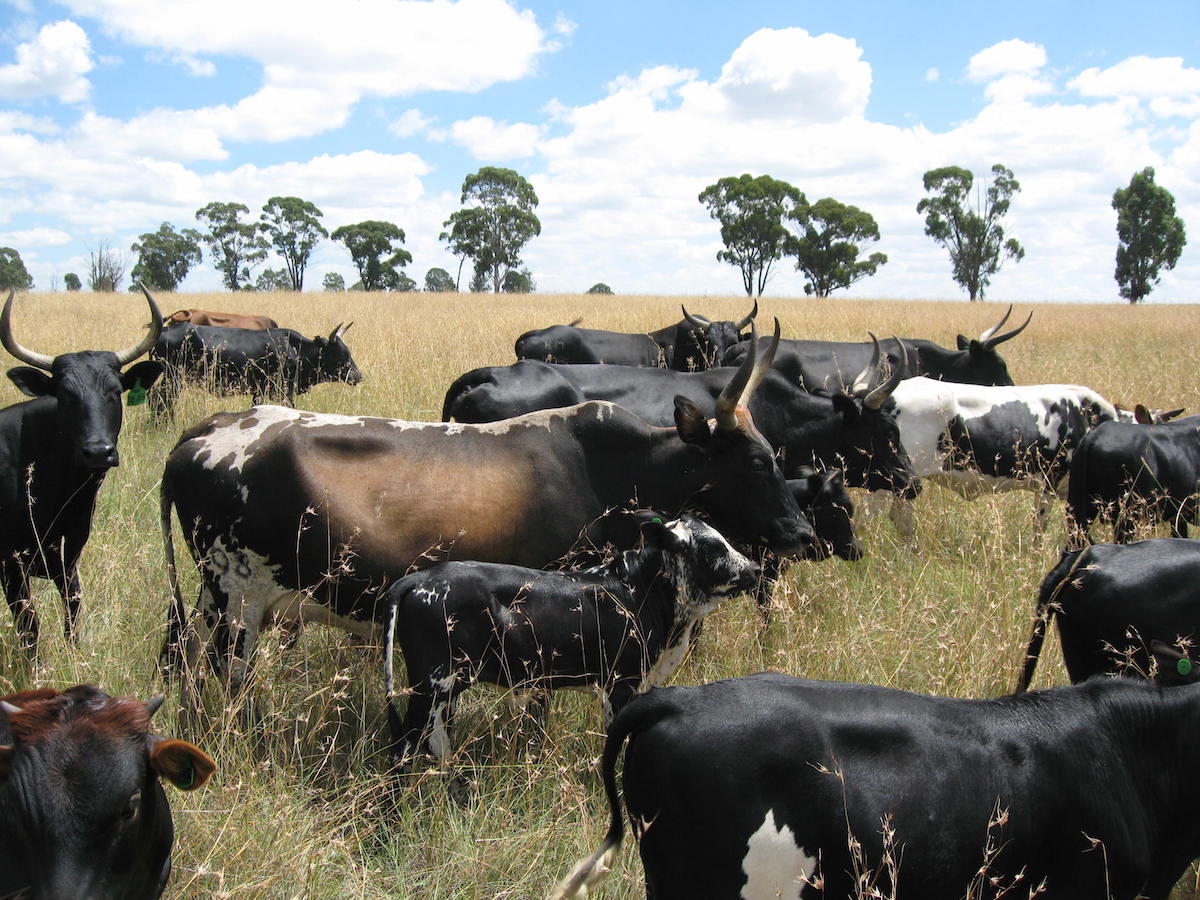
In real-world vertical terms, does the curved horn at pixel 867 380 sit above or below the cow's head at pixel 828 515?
above

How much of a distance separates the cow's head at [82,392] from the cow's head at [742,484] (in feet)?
9.93

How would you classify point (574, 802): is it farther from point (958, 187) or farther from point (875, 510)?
point (958, 187)

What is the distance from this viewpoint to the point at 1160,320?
2816 centimetres

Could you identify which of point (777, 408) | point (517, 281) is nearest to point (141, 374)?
point (777, 408)

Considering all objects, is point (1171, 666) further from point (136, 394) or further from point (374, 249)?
point (374, 249)

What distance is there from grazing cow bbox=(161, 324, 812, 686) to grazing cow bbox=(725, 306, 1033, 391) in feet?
15.9

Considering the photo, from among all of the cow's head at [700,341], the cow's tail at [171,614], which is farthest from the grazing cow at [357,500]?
the cow's head at [700,341]

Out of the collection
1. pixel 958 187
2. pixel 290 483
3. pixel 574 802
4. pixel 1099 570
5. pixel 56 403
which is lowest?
pixel 574 802

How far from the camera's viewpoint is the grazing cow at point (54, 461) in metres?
4.96

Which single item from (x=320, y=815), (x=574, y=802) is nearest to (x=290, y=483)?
(x=320, y=815)

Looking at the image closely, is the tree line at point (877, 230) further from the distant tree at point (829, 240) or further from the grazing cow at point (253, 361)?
the grazing cow at point (253, 361)

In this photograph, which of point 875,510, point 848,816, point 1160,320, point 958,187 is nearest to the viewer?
point 848,816

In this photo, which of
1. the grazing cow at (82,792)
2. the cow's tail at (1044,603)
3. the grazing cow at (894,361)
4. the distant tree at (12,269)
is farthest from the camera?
the distant tree at (12,269)

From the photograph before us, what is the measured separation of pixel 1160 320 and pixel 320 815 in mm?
30715
